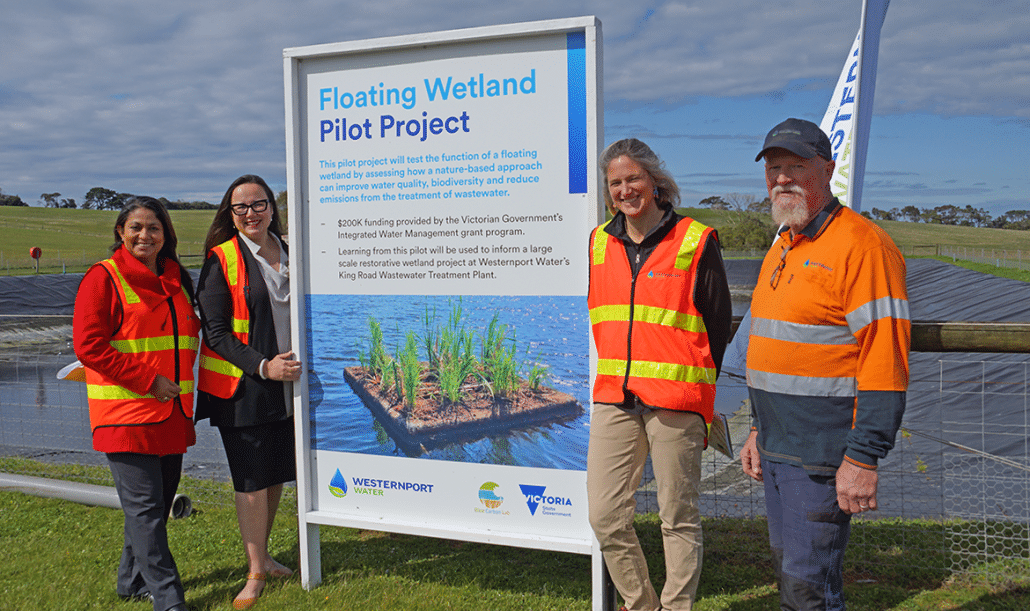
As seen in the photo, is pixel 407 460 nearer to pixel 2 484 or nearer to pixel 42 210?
pixel 2 484

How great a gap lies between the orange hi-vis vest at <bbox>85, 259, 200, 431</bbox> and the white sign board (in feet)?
1.90

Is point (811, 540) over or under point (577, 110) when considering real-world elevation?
under

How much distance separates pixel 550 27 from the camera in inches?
119

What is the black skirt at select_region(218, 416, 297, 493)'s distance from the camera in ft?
11.9

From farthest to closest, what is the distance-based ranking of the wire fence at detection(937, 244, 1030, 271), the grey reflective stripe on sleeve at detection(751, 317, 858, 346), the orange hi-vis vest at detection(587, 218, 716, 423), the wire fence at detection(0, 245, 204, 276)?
the wire fence at detection(0, 245, 204, 276)
the wire fence at detection(937, 244, 1030, 271)
the orange hi-vis vest at detection(587, 218, 716, 423)
the grey reflective stripe on sleeve at detection(751, 317, 858, 346)

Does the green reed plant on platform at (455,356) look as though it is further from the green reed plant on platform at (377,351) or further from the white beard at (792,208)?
the white beard at (792,208)

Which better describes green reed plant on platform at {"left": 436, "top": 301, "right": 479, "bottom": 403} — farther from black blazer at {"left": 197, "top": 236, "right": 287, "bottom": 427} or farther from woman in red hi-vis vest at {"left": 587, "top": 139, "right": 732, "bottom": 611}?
black blazer at {"left": 197, "top": 236, "right": 287, "bottom": 427}

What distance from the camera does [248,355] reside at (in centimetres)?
352

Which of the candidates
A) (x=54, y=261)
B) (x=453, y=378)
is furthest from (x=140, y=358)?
(x=54, y=261)

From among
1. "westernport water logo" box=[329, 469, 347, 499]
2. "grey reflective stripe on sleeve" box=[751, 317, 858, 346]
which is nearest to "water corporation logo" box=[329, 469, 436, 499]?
"westernport water logo" box=[329, 469, 347, 499]

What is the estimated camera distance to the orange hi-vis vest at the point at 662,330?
108 inches

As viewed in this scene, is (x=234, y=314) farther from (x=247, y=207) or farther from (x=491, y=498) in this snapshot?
(x=491, y=498)

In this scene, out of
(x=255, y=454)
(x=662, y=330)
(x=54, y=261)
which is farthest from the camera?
(x=54, y=261)

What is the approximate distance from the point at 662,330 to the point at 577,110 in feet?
3.35
